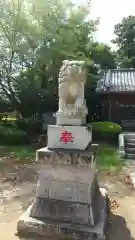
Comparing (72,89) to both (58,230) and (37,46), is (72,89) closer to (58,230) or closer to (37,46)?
(58,230)

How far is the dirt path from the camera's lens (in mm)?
4103

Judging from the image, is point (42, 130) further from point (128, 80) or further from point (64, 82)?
point (64, 82)

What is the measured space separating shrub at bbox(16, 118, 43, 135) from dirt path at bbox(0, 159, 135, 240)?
5517mm

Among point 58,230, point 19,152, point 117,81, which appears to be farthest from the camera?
point 117,81

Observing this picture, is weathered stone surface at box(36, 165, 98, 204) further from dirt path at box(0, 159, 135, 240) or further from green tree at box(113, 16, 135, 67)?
green tree at box(113, 16, 135, 67)

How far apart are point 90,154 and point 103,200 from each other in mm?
1424

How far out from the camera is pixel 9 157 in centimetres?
961

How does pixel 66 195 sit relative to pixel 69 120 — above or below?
below

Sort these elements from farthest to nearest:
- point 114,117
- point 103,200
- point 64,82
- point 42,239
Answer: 1. point 114,117
2. point 103,200
3. point 64,82
4. point 42,239

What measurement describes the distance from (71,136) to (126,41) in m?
34.7

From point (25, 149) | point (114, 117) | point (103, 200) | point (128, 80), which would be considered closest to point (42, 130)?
point (25, 149)

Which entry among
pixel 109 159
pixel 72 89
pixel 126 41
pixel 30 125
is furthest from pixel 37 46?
pixel 126 41

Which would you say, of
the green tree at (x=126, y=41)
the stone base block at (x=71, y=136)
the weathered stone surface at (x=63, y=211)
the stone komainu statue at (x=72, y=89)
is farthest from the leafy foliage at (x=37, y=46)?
the green tree at (x=126, y=41)

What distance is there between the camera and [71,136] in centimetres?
390
